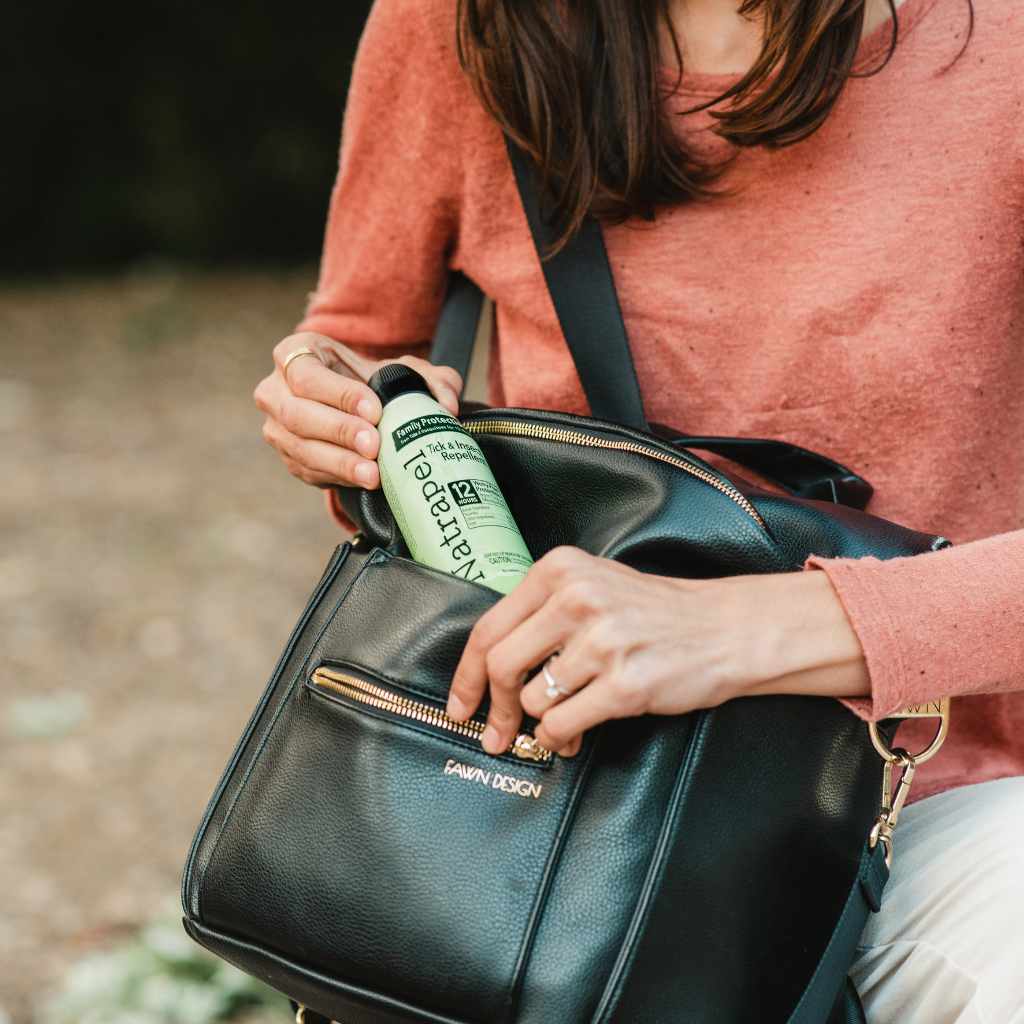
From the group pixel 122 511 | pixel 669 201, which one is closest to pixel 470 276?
pixel 669 201

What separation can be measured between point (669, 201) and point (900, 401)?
347mm

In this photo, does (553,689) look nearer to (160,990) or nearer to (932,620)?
(932,620)

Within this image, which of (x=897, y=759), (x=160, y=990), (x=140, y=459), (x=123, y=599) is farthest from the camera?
(x=140, y=459)

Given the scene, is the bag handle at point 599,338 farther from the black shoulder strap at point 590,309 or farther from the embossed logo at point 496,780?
the embossed logo at point 496,780

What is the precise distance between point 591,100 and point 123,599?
2789 millimetres

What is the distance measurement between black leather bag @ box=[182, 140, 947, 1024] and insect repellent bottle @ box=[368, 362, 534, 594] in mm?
32

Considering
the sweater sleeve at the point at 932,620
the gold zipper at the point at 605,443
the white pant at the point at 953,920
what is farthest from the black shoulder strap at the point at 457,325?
the white pant at the point at 953,920

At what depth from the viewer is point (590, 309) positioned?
56.3 inches

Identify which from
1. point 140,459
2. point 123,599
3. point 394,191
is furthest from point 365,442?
point 140,459

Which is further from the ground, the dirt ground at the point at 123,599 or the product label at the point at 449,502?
the product label at the point at 449,502

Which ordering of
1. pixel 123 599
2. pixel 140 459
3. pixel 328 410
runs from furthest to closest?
pixel 140 459, pixel 123 599, pixel 328 410

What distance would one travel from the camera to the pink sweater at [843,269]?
1.30m

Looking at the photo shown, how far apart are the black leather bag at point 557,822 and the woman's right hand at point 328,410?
0.35ft

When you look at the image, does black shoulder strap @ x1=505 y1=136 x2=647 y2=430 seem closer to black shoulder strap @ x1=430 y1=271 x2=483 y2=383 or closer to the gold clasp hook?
black shoulder strap @ x1=430 y1=271 x2=483 y2=383
